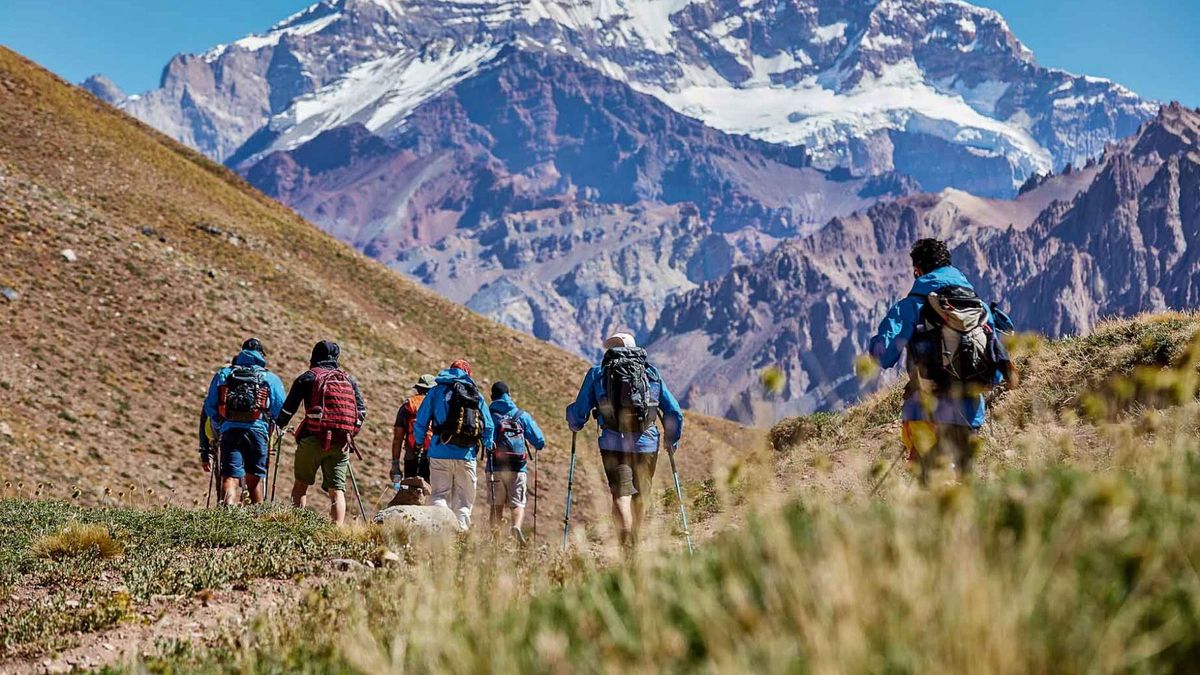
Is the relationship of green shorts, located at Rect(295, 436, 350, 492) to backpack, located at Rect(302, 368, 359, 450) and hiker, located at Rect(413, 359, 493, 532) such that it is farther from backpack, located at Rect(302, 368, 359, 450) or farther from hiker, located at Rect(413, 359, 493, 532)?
hiker, located at Rect(413, 359, 493, 532)

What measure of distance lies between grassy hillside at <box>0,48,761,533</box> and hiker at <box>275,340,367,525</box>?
2.85 m

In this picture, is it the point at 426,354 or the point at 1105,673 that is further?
the point at 426,354

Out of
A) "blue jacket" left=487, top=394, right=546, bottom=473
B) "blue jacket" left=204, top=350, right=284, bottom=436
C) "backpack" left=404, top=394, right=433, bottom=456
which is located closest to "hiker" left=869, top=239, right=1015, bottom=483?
"blue jacket" left=487, top=394, right=546, bottom=473

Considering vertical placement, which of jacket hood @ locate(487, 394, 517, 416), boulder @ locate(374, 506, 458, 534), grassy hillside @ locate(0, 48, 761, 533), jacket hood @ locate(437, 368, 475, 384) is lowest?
boulder @ locate(374, 506, 458, 534)

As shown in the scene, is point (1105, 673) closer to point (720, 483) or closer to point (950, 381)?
point (720, 483)

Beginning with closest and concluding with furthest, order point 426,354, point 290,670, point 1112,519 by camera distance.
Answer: point 1112,519 < point 290,670 < point 426,354

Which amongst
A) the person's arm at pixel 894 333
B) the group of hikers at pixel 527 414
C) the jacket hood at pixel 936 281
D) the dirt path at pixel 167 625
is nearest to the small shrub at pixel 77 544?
the dirt path at pixel 167 625

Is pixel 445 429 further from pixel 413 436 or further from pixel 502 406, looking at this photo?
pixel 413 436

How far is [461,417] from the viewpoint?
1157 cm

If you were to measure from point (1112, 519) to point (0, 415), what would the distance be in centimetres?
2072

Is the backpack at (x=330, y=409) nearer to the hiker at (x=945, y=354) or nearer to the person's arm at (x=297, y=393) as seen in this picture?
the person's arm at (x=297, y=393)

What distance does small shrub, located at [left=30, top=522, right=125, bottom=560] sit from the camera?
8484 millimetres

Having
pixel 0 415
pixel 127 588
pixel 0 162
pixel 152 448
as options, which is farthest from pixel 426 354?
pixel 127 588

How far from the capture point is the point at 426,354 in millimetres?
40594
